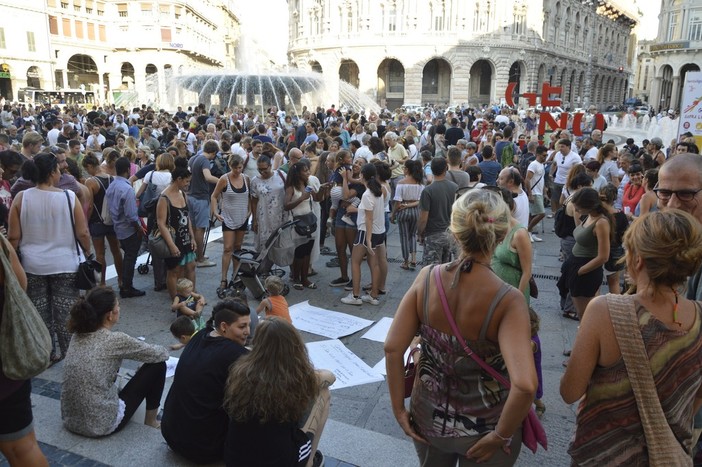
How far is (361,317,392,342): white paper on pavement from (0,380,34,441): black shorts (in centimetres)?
328

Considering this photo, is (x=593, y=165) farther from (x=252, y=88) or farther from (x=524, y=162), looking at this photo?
(x=252, y=88)

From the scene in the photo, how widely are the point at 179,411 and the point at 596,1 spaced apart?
7980 centimetres

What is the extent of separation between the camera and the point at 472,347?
1991 millimetres

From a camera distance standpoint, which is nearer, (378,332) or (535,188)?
(378,332)

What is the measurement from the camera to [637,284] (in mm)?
1945

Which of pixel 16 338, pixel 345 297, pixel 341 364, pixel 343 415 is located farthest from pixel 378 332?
pixel 16 338

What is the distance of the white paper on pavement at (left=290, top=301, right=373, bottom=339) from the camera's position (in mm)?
5480

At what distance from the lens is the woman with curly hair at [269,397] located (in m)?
2.53

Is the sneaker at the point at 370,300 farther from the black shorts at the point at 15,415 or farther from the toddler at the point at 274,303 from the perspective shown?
the black shorts at the point at 15,415

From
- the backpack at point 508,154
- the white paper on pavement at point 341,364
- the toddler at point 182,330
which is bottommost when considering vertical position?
the white paper on pavement at point 341,364

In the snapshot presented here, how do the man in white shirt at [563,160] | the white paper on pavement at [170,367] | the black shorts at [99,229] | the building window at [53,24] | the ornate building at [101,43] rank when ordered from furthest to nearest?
the building window at [53,24]
the ornate building at [101,43]
the man in white shirt at [563,160]
the black shorts at [99,229]
the white paper on pavement at [170,367]

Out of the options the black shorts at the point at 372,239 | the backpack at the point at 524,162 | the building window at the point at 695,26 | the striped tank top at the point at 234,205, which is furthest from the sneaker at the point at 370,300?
the building window at the point at 695,26

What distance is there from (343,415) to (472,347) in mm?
2312

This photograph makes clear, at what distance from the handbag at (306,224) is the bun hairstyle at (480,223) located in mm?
4486
